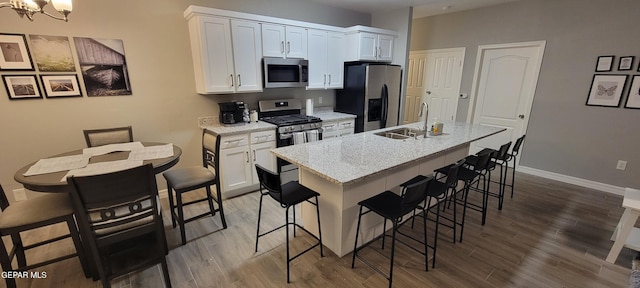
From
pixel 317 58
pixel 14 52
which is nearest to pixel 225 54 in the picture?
pixel 317 58

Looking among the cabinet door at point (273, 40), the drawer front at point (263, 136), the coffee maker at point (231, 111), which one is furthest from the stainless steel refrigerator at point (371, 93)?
the coffee maker at point (231, 111)

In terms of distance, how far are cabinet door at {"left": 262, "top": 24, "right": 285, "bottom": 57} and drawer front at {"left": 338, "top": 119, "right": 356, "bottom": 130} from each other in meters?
1.39

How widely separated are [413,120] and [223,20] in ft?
14.7

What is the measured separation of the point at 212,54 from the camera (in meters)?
3.14

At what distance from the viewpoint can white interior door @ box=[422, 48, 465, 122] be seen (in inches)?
193

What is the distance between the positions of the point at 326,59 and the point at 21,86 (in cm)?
352

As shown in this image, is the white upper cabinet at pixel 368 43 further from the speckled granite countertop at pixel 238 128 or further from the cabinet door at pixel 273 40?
the speckled granite countertop at pixel 238 128

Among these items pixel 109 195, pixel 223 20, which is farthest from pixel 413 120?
pixel 109 195

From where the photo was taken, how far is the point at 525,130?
424 cm

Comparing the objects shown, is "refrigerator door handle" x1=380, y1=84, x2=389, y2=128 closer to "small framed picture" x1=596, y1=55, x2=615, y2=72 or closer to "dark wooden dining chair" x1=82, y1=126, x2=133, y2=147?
"small framed picture" x1=596, y1=55, x2=615, y2=72

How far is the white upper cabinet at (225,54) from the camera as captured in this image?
3062 mm

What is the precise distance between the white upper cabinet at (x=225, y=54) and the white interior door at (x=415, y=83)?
345 cm

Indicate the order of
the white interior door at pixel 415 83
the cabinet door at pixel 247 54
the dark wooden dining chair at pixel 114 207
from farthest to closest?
1. the white interior door at pixel 415 83
2. the cabinet door at pixel 247 54
3. the dark wooden dining chair at pixel 114 207

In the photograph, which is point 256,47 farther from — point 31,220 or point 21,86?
point 31,220
